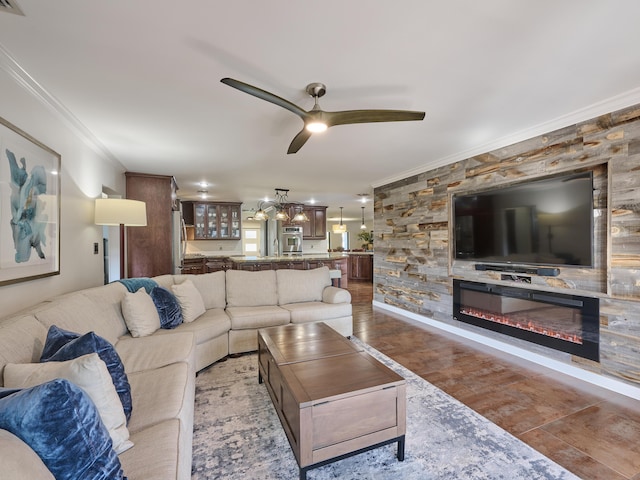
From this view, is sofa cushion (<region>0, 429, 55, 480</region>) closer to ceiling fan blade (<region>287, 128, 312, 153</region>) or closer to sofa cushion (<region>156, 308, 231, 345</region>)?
sofa cushion (<region>156, 308, 231, 345</region>)

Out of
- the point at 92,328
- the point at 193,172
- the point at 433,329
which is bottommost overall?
the point at 433,329

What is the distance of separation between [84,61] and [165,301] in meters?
2.00

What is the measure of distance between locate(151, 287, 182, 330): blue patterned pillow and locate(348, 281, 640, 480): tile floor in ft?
7.33

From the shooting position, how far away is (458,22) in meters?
1.57

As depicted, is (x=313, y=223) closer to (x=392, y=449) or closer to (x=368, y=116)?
(x=368, y=116)

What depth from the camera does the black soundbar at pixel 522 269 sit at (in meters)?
2.94

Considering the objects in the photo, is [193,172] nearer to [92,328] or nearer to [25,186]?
[25,186]

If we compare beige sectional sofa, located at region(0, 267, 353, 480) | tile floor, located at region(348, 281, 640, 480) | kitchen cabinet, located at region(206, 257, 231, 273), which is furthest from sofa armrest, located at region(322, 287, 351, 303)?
kitchen cabinet, located at region(206, 257, 231, 273)

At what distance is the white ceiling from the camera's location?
150 centimetres

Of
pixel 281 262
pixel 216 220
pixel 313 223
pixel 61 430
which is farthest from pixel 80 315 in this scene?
pixel 313 223

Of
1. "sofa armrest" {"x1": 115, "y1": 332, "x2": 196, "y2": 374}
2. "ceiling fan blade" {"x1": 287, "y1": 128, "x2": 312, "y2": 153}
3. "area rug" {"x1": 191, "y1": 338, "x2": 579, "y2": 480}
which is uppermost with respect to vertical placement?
"ceiling fan blade" {"x1": 287, "y1": 128, "x2": 312, "y2": 153}

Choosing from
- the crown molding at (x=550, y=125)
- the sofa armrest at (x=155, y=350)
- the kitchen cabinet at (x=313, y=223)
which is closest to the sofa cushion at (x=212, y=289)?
the sofa armrest at (x=155, y=350)

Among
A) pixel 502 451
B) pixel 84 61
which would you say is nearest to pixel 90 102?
pixel 84 61

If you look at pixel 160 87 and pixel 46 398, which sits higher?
pixel 160 87
